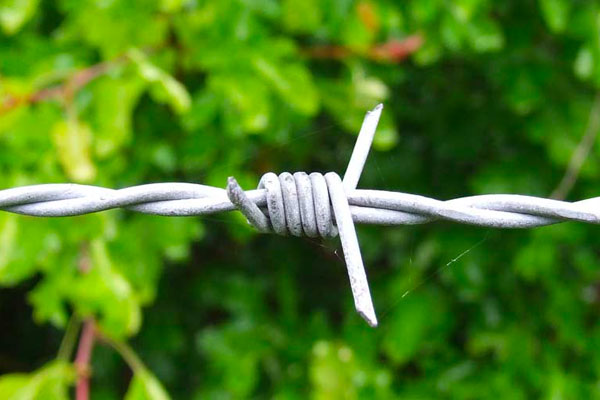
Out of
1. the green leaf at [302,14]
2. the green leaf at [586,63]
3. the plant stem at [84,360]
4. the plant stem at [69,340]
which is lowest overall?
the plant stem at [69,340]

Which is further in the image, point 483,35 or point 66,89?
point 483,35

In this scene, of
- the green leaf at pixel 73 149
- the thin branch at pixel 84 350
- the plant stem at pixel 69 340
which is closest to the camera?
the green leaf at pixel 73 149

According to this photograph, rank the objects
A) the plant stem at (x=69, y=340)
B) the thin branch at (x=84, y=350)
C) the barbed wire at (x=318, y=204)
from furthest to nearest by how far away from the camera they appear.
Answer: the plant stem at (x=69, y=340), the thin branch at (x=84, y=350), the barbed wire at (x=318, y=204)

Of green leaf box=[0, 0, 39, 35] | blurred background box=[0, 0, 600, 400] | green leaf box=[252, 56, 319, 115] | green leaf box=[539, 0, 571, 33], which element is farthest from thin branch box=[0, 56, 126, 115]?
green leaf box=[539, 0, 571, 33]

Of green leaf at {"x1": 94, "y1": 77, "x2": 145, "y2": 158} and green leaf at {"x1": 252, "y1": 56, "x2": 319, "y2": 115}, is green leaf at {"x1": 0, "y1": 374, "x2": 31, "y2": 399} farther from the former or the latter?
green leaf at {"x1": 252, "y1": 56, "x2": 319, "y2": 115}

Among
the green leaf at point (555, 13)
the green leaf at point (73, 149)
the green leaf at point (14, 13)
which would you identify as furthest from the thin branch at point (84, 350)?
the green leaf at point (555, 13)

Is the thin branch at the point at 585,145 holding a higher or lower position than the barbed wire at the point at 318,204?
lower

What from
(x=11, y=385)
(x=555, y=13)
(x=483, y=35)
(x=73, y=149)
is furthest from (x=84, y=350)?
(x=555, y=13)

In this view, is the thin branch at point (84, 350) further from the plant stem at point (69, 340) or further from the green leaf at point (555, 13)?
the green leaf at point (555, 13)

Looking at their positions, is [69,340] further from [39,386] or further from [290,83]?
[290,83]
